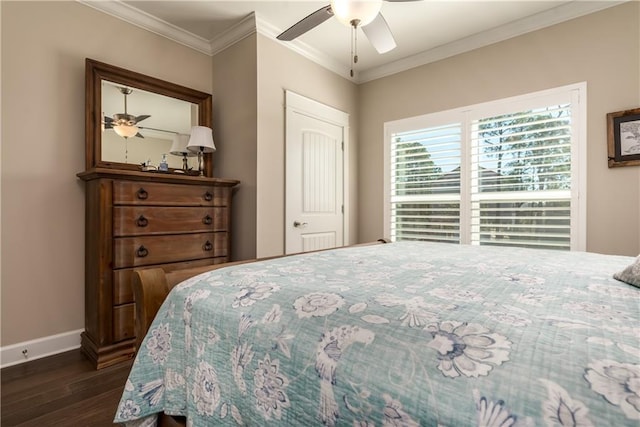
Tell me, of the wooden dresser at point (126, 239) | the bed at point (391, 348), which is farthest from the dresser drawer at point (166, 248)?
the bed at point (391, 348)

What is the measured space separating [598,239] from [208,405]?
3094mm

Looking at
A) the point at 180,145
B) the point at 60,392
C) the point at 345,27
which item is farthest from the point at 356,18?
the point at 60,392

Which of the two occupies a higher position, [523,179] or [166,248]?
[523,179]

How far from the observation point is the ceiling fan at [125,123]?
2.54 metres

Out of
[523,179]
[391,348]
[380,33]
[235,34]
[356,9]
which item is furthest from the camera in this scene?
[235,34]

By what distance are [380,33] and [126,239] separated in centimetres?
220

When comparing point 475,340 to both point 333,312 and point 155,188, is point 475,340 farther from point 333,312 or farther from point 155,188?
point 155,188

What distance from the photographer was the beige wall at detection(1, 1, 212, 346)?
2125 mm

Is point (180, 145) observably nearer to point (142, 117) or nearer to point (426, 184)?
point (142, 117)

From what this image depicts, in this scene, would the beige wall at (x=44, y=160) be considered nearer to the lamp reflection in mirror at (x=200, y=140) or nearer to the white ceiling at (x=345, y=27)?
the white ceiling at (x=345, y=27)

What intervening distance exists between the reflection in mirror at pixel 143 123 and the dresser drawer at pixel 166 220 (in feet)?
1.95

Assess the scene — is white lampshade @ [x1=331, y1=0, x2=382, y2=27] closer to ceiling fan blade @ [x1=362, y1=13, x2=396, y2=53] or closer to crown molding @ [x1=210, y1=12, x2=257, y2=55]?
ceiling fan blade @ [x1=362, y1=13, x2=396, y2=53]

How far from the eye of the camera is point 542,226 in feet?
9.27

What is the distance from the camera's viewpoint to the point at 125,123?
262cm
